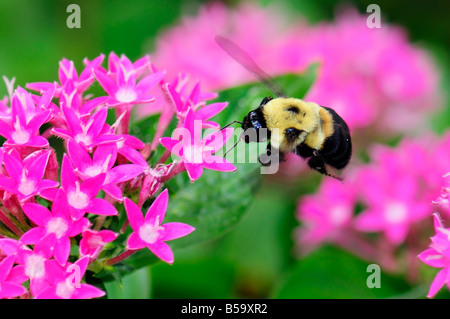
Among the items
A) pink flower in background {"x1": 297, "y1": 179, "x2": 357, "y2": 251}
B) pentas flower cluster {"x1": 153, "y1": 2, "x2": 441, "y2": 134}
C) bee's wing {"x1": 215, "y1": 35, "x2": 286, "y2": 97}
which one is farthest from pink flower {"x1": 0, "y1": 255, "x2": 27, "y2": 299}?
pentas flower cluster {"x1": 153, "y1": 2, "x2": 441, "y2": 134}

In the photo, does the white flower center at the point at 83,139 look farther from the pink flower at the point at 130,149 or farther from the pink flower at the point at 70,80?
the pink flower at the point at 70,80

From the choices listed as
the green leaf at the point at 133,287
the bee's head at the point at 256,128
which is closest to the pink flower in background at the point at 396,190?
the bee's head at the point at 256,128

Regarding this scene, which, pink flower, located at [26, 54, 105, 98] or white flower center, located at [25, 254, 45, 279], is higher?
pink flower, located at [26, 54, 105, 98]

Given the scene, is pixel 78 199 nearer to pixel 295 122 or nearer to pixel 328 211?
pixel 295 122

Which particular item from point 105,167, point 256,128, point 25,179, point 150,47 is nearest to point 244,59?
point 256,128

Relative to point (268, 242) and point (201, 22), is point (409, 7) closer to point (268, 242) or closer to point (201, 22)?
point (201, 22)

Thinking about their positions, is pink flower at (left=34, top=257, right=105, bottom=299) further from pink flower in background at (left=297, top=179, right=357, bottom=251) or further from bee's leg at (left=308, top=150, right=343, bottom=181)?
pink flower in background at (left=297, top=179, right=357, bottom=251)
